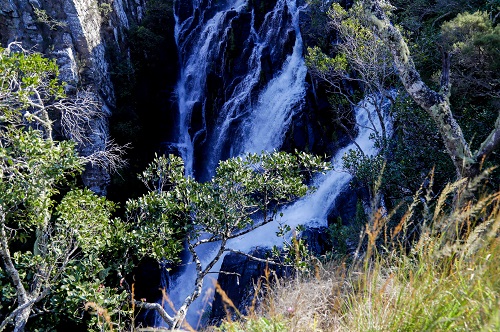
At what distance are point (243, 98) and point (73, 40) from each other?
681cm

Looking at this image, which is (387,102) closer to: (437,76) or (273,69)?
(437,76)

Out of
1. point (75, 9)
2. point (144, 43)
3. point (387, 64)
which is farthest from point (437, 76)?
point (144, 43)

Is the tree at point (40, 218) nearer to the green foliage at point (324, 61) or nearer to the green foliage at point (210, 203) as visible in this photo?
the green foliage at point (210, 203)

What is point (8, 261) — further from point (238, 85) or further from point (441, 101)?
point (238, 85)

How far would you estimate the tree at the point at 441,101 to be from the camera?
4301 mm

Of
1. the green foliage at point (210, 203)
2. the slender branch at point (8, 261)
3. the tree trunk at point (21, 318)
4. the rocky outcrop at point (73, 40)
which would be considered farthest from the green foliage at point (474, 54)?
the rocky outcrop at point (73, 40)

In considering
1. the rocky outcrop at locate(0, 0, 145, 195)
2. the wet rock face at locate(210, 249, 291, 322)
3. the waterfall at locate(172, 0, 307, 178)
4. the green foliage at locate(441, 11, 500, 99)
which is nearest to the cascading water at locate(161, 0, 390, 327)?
the waterfall at locate(172, 0, 307, 178)

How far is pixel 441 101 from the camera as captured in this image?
181 inches

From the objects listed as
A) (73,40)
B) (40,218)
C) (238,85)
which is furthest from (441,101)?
(73,40)

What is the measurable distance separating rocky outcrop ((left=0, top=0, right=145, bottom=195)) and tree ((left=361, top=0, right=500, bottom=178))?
1006cm

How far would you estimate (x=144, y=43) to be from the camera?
16.8 meters

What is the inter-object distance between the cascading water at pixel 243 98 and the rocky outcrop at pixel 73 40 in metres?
3.42

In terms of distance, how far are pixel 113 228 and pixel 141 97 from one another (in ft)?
40.7

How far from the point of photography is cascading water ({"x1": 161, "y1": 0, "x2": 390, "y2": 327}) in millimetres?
11023
